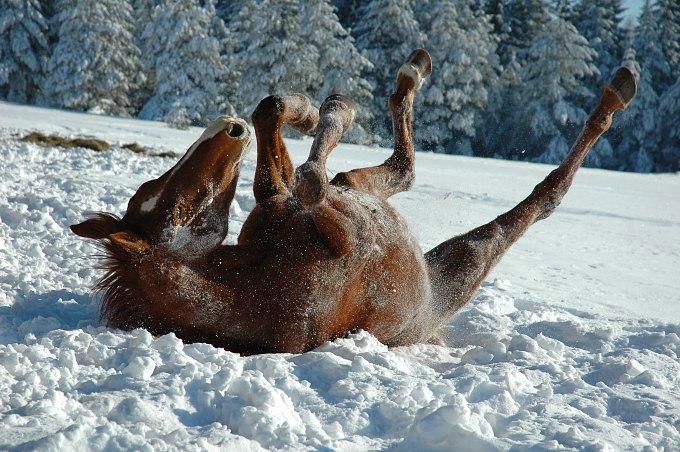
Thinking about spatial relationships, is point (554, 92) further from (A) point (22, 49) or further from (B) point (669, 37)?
(A) point (22, 49)

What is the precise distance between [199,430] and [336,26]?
→ 20.6 meters

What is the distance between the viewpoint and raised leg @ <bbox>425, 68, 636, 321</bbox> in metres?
2.62

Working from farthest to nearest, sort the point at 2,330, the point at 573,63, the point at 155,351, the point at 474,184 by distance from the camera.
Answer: the point at 573,63
the point at 474,184
the point at 2,330
the point at 155,351

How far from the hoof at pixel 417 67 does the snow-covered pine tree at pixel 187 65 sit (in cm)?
1968

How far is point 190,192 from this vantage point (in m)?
1.73

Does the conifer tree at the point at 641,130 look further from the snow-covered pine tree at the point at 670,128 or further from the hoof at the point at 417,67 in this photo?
the hoof at the point at 417,67

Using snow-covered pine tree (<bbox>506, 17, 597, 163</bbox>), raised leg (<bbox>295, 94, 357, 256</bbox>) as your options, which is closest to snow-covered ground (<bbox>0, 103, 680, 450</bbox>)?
raised leg (<bbox>295, 94, 357, 256</bbox>)

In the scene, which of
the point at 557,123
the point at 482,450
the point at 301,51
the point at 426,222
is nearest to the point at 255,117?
the point at 482,450

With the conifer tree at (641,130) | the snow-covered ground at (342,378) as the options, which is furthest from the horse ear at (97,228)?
the conifer tree at (641,130)

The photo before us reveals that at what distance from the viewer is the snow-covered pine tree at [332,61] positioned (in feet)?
65.5

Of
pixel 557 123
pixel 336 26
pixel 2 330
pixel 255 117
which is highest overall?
pixel 336 26

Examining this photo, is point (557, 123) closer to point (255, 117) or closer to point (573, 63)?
point (573, 63)

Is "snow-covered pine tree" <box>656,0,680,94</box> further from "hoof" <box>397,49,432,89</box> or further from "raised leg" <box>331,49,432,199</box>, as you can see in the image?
"raised leg" <box>331,49,432,199</box>

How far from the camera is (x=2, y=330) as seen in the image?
6.23ft
